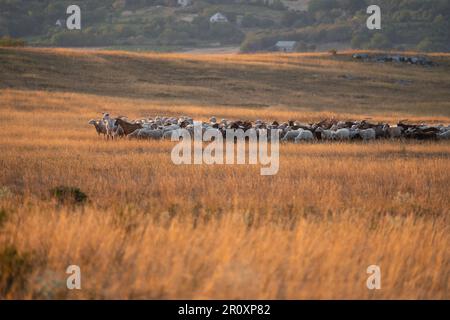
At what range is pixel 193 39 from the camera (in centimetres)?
18088

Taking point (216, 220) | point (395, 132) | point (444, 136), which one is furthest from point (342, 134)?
point (216, 220)

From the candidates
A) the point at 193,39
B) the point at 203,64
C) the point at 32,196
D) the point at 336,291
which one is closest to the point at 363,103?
the point at 203,64

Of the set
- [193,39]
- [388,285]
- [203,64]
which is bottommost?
[388,285]

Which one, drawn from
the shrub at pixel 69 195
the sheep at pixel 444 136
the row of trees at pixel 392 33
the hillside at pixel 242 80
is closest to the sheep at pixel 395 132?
the sheep at pixel 444 136

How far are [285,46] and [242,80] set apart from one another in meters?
109

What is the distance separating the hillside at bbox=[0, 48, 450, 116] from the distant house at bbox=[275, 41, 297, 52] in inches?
3453

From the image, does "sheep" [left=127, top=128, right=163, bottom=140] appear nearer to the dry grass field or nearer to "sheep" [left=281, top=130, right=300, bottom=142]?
the dry grass field

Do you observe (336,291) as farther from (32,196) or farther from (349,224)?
(32,196)

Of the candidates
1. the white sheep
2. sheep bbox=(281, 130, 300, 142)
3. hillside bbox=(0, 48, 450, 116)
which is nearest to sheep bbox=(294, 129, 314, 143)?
sheep bbox=(281, 130, 300, 142)

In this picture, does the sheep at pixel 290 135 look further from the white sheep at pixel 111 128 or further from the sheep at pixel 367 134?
the white sheep at pixel 111 128

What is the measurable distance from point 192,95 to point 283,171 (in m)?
32.4

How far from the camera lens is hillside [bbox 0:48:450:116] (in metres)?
45.4

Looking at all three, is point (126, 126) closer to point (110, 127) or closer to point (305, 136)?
point (110, 127)

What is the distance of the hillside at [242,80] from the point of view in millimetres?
45438
